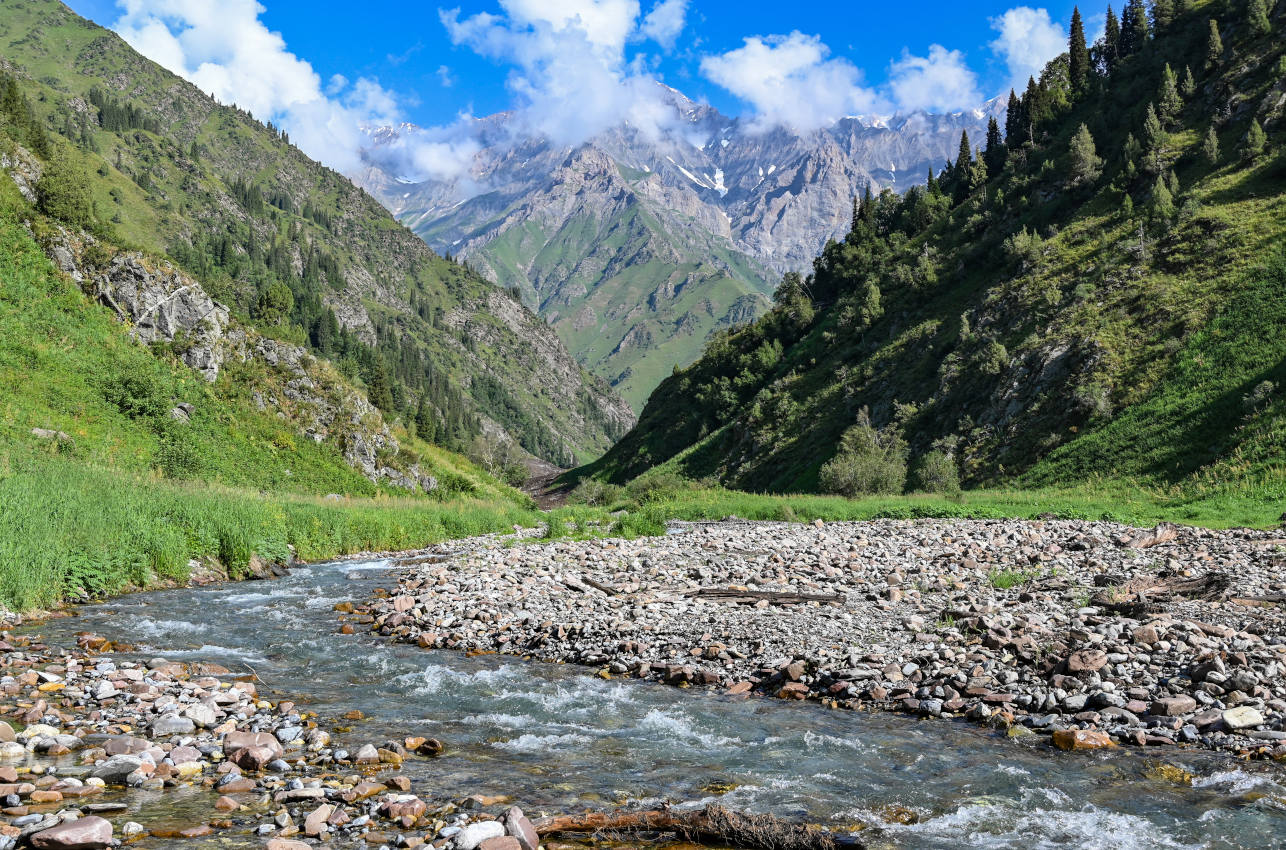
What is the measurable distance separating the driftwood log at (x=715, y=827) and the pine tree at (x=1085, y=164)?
89.7 m

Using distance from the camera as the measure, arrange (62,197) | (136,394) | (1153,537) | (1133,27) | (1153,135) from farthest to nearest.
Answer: (1133,27) → (1153,135) → (62,197) → (136,394) → (1153,537)

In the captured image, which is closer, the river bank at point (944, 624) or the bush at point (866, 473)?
the river bank at point (944, 624)

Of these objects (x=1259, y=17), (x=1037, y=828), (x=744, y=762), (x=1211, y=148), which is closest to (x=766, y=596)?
(x=744, y=762)

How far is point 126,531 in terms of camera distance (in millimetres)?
20484

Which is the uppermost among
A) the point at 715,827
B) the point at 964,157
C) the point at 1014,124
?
the point at 1014,124

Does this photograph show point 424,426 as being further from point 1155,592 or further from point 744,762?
point 744,762

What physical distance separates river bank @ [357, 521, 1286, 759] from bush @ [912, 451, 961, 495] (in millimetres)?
23374

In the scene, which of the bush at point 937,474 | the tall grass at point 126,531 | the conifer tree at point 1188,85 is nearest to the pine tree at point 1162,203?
the conifer tree at point 1188,85

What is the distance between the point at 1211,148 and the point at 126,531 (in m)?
86.6

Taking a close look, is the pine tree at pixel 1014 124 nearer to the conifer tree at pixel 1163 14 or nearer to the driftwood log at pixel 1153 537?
the conifer tree at pixel 1163 14

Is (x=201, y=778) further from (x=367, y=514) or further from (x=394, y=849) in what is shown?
(x=367, y=514)

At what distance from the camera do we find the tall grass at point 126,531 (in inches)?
641

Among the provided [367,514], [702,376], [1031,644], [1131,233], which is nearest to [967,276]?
[1131,233]

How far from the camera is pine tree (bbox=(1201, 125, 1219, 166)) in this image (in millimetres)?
65562
